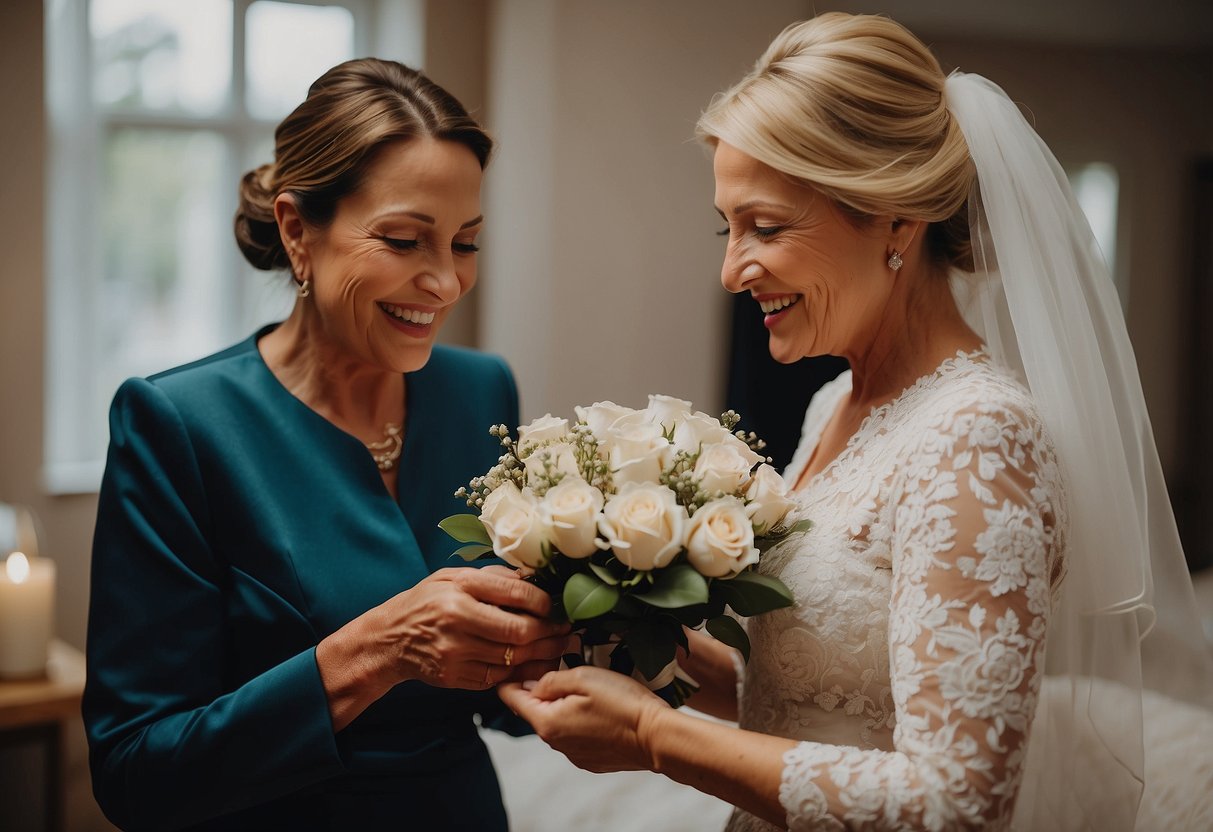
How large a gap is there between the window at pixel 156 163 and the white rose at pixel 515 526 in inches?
124

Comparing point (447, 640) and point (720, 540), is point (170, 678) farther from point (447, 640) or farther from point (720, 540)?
point (720, 540)

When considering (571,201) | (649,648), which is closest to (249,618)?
(649,648)

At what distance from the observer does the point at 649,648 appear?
1.35 metres

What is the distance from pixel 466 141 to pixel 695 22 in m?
2.79

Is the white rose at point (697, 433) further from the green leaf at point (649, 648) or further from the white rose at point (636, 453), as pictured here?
the green leaf at point (649, 648)

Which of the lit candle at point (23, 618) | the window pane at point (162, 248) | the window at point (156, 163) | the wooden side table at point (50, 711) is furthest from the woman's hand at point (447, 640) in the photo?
the window pane at point (162, 248)

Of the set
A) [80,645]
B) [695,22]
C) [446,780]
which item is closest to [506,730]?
[446,780]

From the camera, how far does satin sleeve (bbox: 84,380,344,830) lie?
148cm

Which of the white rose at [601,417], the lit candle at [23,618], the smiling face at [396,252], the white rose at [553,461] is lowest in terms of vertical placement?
the lit candle at [23,618]

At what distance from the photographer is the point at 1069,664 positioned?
1.50 meters

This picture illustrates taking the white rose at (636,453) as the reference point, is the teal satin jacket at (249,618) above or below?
below

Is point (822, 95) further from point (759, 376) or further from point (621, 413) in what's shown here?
point (759, 376)

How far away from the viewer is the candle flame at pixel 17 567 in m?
2.74

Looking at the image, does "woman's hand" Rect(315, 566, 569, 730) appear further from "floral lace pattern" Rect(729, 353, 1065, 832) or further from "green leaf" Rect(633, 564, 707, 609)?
"floral lace pattern" Rect(729, 353, 1065, 832)
